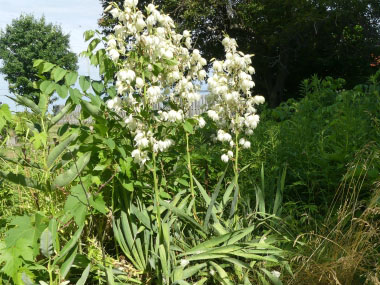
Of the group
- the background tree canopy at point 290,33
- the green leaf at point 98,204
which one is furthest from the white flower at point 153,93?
the background tree canopy at point 290,33

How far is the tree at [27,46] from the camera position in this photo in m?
34.1

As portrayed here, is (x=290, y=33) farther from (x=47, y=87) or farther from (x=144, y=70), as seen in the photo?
(x=47, y=87)

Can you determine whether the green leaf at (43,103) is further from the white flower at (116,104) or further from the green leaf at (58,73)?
the white flower at (116,104)

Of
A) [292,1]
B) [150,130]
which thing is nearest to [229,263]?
[150,130]

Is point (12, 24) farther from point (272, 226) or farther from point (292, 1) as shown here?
point (272, 226)

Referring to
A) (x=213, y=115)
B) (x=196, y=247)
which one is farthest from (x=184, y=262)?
(x=213, y=115)

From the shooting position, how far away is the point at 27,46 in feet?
114

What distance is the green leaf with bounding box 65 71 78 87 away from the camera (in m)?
2.43

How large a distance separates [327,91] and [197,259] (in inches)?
138

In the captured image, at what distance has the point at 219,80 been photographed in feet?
8.54

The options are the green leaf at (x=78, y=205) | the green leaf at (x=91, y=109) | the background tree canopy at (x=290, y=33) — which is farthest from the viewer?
the background tree canopy at (x=290, y=33)

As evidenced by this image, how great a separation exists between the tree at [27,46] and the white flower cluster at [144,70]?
3277 centimetres

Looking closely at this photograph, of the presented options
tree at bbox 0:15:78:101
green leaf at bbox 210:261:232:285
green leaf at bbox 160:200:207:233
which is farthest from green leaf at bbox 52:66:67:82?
tree at bbox 0:15:78:101

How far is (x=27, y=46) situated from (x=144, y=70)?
3544 centimetres
